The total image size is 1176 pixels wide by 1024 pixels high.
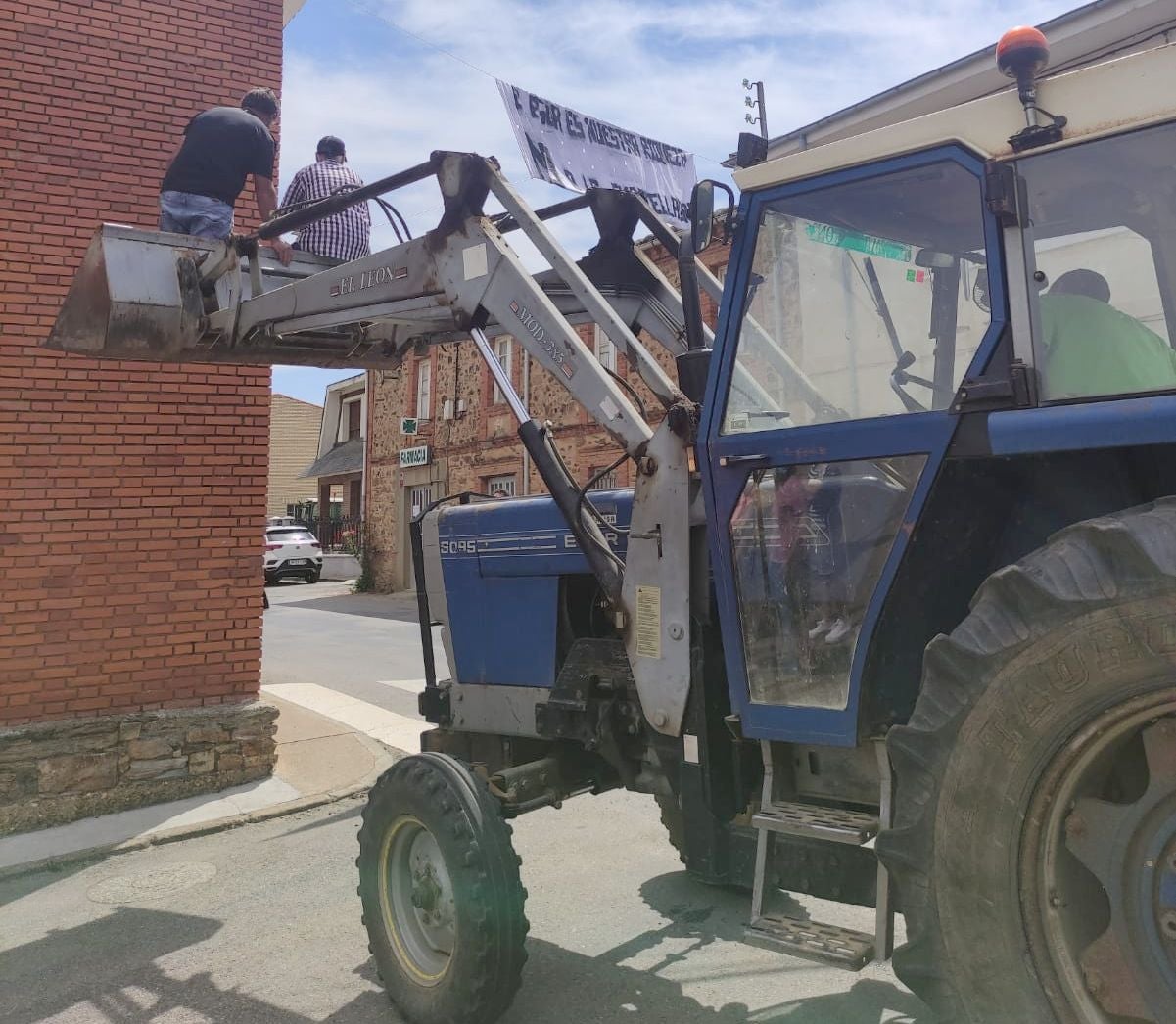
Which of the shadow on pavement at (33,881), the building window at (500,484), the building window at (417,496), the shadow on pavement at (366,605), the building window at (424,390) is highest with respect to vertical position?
the building window at (424,390)

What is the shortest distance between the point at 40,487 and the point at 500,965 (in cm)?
446

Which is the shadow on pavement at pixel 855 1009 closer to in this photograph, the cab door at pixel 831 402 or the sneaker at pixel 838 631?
the cab door at pixel 831 402

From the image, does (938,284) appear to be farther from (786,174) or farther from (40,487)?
(40,487)

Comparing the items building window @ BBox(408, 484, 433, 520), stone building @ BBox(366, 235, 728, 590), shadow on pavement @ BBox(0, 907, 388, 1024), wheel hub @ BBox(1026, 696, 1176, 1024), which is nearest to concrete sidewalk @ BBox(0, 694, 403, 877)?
shadow on pavement @ BBox(0, 907, 388, 1024)

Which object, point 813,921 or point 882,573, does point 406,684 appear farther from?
point 882,573

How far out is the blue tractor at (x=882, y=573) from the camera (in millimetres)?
1949

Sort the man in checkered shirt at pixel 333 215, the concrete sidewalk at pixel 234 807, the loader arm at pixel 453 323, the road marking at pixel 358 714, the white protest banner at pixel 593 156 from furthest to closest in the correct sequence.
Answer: the road marking at pixel 358 714 < the concrete sidewalk at pixel 234 807 < the man in checkered shirt at pixel 333 215 < the white protest banner at pixel 593 156 < the loader arm at pixel 453 323

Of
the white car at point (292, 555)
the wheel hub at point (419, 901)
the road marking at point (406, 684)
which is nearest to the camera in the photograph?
the wheel hub at point (419, 901)

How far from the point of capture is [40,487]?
5.91 metres

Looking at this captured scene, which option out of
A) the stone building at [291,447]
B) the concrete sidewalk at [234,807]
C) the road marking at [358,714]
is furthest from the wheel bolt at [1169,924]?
the stone building at [291,447]

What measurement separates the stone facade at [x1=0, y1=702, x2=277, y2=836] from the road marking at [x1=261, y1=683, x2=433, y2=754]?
1.34 metres

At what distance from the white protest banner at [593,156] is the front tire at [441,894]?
94.4 inches

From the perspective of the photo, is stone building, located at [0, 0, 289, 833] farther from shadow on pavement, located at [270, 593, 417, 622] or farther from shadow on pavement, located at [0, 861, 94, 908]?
shadow on pavement, located at [270, 593, 417, 622]

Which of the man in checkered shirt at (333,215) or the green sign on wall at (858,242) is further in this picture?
the man in checkered shirt at (333,215)
